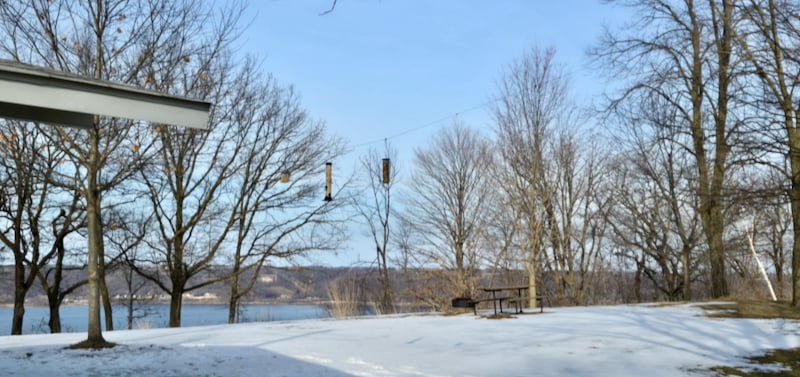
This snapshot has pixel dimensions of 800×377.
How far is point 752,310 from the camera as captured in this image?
11172 mm

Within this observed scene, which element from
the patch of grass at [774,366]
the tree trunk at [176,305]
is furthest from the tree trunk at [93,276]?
the tree trunk at [176,305]

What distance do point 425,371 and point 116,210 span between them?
15.5m

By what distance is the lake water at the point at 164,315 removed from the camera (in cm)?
1669

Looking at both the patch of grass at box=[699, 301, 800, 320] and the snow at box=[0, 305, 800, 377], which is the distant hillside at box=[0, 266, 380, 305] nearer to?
the snow at box=[0, 305, 800, 377]

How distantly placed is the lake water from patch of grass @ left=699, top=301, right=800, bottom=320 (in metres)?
9.70

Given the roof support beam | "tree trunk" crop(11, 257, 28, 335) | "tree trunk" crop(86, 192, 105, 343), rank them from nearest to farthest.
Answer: the roof support beam → "tree trunk" crop(86, 192, 105, 343) → "tree trunk" crop(11, 257, 28, 335)

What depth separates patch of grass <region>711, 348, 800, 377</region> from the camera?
5827 millimetres

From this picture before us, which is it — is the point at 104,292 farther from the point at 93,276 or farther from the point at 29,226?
the point at 93,276

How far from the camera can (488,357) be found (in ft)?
22.4

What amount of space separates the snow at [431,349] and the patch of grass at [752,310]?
66 centimetres

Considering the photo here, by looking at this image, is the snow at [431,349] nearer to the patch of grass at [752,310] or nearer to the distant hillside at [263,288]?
the patch of grass at [752,310]

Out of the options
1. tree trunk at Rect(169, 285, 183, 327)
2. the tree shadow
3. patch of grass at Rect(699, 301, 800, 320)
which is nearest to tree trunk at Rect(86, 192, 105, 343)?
the tree shadow

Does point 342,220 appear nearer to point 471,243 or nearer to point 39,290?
point 471,243

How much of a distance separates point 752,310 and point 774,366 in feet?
18.5
